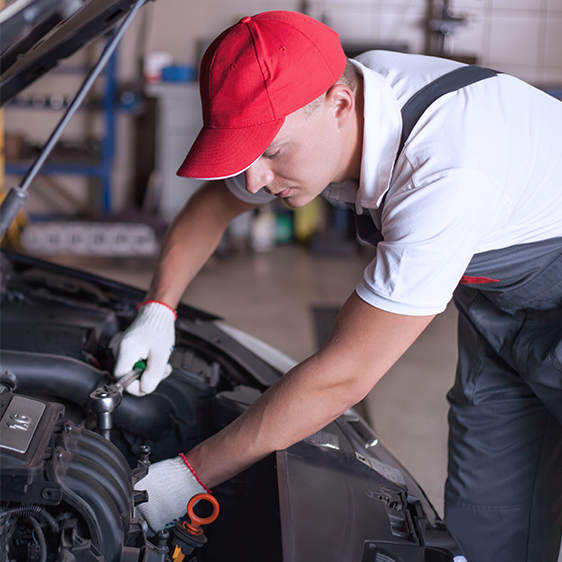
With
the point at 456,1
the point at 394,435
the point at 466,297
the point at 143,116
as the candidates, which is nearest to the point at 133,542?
the point at 466,297

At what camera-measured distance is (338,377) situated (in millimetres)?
879

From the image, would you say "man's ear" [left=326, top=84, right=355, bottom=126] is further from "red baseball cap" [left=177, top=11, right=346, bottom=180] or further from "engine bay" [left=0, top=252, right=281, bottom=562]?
"engine bay" [left=0, top=252, right=281, bottom=562]

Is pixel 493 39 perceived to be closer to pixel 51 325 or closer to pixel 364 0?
pixel 364 0

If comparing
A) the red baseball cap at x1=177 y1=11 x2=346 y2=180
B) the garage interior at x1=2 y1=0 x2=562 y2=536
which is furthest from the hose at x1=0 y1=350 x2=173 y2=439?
the garage interior at x1=2 y1=0 x2=562 y2=536

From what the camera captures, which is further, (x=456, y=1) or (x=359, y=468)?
(x=456, y=1)

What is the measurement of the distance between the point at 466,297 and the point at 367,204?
397 mm

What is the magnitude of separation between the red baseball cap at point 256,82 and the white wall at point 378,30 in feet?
14.9

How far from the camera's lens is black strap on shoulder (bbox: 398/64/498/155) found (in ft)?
3.00

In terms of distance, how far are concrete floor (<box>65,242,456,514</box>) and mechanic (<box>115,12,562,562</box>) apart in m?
1.02

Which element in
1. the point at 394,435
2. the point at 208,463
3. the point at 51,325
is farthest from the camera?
the point at 394,435

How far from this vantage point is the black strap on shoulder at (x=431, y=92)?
916 mm

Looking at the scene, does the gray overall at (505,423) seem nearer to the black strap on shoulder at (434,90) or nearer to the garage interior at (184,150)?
the black strap on shoulder at (434,90)

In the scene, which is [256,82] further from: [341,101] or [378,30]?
[378,30]

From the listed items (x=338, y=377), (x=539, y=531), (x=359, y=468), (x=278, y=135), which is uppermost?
(x=278, y=135)
